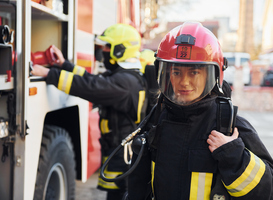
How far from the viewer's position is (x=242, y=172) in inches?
62.1

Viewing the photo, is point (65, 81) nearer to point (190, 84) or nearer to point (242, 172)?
point (190, 84)

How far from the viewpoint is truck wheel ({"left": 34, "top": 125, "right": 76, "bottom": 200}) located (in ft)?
9.04

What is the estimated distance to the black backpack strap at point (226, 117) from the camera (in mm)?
1652

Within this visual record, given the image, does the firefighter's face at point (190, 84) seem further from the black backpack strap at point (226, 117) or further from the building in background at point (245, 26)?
the building in background at point (245, 26)

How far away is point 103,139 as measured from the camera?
3473 millimetres

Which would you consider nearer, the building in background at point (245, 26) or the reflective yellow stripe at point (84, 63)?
the reflective yellow stripe at point (84, 63)

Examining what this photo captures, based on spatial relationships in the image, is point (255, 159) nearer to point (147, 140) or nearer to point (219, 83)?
point (219, 83)

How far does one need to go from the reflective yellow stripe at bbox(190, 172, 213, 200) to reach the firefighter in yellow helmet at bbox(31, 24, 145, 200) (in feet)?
5.04

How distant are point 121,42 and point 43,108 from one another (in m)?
1.10

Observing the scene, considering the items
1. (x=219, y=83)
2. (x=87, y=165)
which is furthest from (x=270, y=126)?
(x=219, y=83)

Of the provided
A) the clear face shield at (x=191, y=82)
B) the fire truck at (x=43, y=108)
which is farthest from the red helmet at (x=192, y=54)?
the fire truck at (x=43, y=108)

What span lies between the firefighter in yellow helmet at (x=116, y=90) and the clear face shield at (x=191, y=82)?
1362 millimetres

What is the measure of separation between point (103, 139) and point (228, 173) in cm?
202

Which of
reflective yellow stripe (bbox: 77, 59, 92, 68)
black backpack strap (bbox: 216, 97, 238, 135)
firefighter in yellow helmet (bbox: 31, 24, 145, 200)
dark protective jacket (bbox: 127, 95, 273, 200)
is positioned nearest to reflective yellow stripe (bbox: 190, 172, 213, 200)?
dark protective jacket (bbox: 127, 95, 273, 200)
